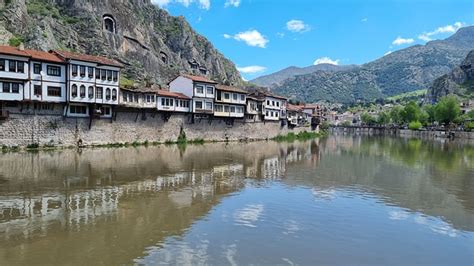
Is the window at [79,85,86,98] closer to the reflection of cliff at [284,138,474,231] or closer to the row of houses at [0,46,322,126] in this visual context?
the row of houses at [0,46,322,126]

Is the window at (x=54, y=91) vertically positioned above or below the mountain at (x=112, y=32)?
below

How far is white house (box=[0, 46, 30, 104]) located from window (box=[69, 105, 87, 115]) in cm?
637

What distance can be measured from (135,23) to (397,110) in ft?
433

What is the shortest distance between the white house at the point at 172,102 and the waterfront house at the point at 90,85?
9.48 meters

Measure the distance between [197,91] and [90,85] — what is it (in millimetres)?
21772

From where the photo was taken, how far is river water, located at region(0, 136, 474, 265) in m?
13.8

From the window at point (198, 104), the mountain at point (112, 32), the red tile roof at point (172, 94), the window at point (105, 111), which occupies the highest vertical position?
the mountain at point (112, 32)

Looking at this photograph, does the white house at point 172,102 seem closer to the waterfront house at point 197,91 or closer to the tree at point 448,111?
the waterfront house at point 197,91

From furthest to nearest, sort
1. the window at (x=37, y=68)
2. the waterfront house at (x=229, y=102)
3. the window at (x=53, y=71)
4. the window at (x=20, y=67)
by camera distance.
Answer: the waterfront house at (x=229, y=102)
the window at (x=53, y=71)
the window at (x=37, y=68)
the window at (x=20, y=67)

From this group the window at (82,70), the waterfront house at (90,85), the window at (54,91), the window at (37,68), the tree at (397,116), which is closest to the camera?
the window at (37,68)

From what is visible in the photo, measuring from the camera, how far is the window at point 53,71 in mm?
45006

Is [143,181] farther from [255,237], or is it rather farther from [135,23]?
[135,23]

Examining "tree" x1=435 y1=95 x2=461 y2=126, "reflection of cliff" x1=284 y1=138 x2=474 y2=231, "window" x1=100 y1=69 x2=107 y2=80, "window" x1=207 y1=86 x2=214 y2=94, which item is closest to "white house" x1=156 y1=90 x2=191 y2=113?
"window" x1=207 y1=86 x2=214 y2=94

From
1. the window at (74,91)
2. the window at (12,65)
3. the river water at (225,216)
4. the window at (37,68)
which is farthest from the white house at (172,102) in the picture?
the river water at (225,216)
